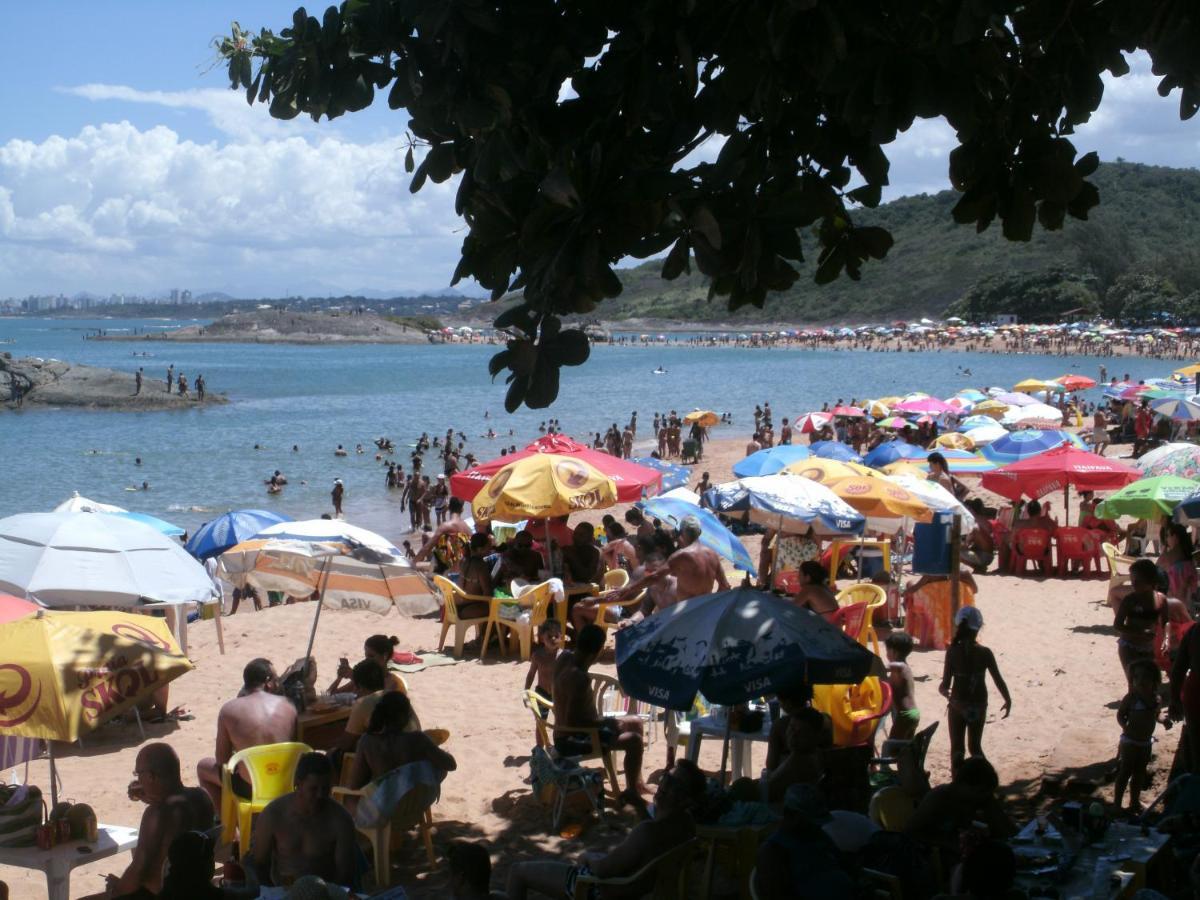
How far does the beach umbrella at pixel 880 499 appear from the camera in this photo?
10.5 m

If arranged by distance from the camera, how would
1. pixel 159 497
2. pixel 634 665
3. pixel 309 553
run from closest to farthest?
1. pixel 634 665
2. pixel 309 553
3. pixel 159 497

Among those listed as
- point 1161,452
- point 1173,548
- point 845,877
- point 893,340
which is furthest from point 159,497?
point 893,340

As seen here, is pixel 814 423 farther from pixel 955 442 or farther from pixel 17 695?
pixel 17 695

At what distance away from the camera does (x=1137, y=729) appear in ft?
18.8

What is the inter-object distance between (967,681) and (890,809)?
4.99 feet

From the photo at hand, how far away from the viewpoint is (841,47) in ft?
12.7

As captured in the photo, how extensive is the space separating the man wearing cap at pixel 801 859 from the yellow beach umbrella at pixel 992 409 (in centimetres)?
2646

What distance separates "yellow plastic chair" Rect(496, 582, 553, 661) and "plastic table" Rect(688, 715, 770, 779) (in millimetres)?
3567

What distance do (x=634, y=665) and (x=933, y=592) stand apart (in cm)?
529

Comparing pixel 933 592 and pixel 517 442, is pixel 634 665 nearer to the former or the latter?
pixel 933 592

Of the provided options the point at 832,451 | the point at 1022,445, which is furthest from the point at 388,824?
the point at 832,451

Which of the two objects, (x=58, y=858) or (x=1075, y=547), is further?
(x=1075, y=547)

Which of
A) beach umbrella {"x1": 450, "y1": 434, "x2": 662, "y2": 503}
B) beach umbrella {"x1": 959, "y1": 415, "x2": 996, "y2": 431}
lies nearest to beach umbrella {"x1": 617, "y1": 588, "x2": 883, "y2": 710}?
beach umbrella {"x1": 450, "y1": 434, "x2": 662, "y2": 503}

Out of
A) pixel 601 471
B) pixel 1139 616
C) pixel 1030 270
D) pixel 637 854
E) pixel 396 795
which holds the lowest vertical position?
pixel 396 795
